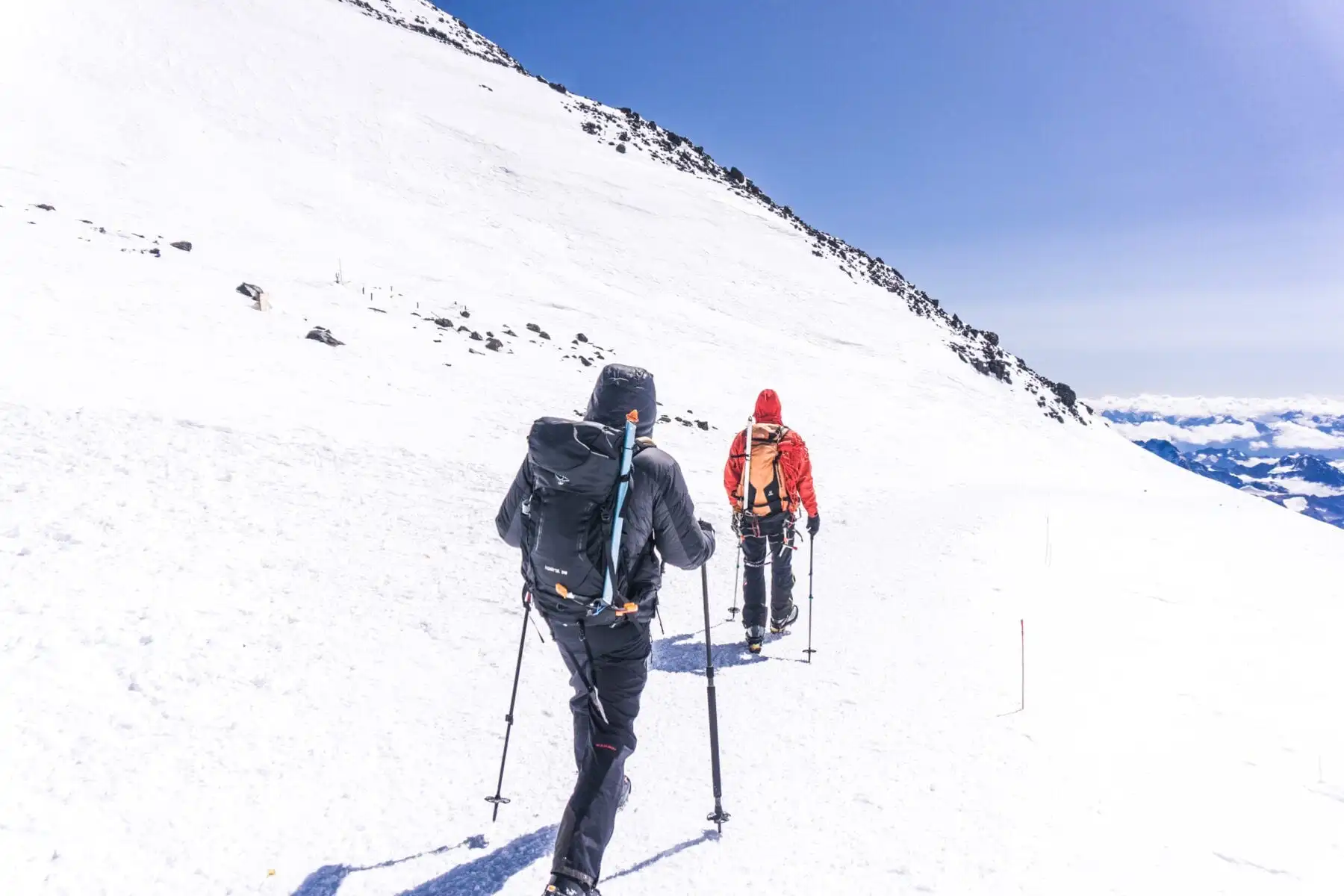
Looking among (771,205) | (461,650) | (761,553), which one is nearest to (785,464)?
(761,553)

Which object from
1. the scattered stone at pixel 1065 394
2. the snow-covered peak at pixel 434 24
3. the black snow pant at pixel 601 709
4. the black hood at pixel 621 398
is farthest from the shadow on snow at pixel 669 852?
the snow-covered peak at pixel 434 24

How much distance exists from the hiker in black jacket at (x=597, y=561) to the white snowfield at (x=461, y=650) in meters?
0.92

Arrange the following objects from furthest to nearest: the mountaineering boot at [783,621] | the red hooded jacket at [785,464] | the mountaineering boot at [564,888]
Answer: the mountaineering boot at [783,621]
the red hooded jacket at [785,464]
the mountaineering boot at [564,888]

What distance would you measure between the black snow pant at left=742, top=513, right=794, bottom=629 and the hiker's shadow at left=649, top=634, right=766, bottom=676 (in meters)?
0.36

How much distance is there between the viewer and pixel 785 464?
8.05 meters

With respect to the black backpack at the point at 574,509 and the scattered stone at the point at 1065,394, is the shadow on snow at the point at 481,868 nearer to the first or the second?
the black backpack at the point at 574,509

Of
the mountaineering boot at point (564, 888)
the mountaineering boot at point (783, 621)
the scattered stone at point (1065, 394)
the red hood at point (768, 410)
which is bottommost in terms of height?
the mountaineering boot at point (564, 888)

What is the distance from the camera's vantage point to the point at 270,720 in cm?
535

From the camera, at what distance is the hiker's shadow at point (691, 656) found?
7664 millimetres

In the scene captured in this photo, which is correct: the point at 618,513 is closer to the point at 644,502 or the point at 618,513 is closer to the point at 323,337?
the point at 644,502

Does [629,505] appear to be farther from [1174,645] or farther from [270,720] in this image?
[1174,645]

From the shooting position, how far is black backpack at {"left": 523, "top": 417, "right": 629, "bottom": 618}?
379cm

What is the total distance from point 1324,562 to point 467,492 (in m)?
19.8

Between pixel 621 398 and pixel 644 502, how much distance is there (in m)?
0.61
